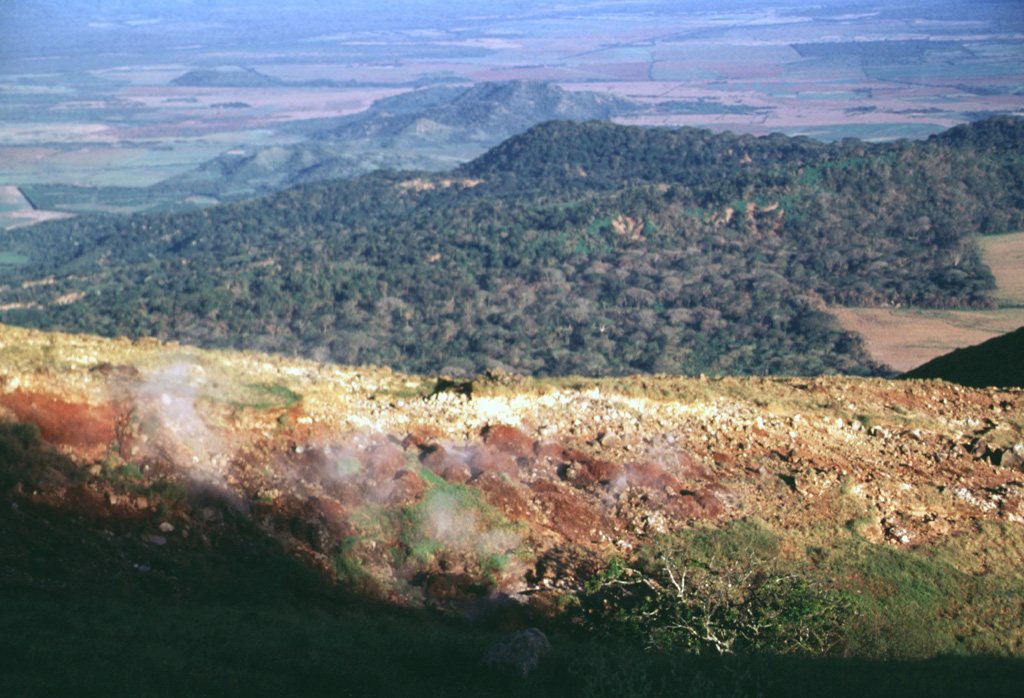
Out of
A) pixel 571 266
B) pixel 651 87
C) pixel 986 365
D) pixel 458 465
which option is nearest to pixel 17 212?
pixel 571 266

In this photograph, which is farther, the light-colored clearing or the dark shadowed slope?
the light-colored clearing

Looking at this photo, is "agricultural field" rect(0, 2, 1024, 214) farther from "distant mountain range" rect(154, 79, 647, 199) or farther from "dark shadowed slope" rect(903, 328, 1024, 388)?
"dark shadowed slope" rect(903, 328, 1024, 388)

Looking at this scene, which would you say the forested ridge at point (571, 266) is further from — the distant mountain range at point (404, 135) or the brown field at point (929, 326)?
the distant mountain range at point (404, 135)

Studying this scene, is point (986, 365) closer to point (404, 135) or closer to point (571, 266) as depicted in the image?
point (571, 266)

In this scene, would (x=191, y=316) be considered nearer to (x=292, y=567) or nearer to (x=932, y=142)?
(x=292, y=567)

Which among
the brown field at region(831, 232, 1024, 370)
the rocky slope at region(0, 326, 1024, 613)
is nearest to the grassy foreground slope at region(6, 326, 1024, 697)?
the rocky slope at region(0, 326, 1024, 613)

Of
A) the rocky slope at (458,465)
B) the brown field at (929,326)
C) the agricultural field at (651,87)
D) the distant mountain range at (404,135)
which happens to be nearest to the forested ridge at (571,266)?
the brown field at (929,326)
